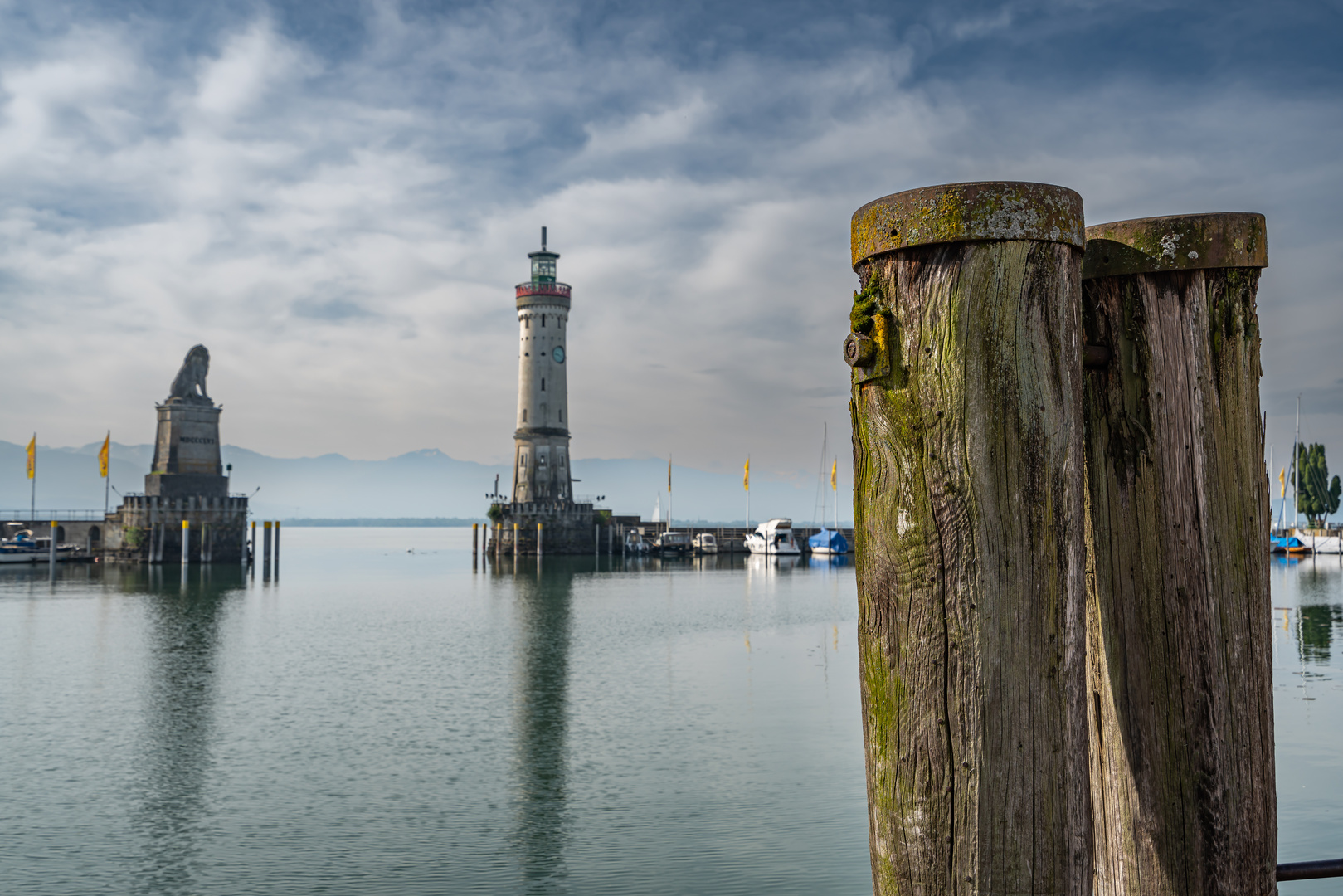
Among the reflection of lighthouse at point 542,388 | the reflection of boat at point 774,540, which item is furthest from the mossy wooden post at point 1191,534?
the reflection of boat at point 774,540

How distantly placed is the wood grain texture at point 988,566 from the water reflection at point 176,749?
1044 centimetres

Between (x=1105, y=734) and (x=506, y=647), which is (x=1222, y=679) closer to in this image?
(x=1105, y=734)

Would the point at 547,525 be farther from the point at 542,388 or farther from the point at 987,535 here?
the point at 987,535

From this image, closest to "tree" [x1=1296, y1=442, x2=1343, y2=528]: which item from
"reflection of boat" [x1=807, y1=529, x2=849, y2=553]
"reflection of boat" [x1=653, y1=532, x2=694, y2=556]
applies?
"reflection of boat" [x1=807, y1=529, x2=849, y2=553]

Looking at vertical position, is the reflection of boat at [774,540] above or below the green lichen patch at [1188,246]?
below

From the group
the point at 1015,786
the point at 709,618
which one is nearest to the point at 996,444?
the point at 1015,786

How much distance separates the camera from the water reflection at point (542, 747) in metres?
10.9

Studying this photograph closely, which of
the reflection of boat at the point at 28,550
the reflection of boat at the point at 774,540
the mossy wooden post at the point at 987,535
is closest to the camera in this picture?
the mossy wooden post at the point at 987,535

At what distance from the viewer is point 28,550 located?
6538cm

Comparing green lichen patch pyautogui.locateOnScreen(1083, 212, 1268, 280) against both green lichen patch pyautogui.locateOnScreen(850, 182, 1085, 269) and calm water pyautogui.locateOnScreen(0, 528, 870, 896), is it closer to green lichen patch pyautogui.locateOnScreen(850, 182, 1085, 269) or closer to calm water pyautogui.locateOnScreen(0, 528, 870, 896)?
green lichen patch pyautogui.locateOnScreen(850, 182, 1085, 269)

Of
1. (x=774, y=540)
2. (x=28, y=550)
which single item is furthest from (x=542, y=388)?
(x=28, y=550)

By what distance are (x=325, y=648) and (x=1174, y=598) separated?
29.6 metres

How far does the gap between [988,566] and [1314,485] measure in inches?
4034

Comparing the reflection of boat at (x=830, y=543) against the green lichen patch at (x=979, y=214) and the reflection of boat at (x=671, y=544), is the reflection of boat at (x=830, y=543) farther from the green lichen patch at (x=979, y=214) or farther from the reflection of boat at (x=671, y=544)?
the green lichen patch at (x=979, y=214)
